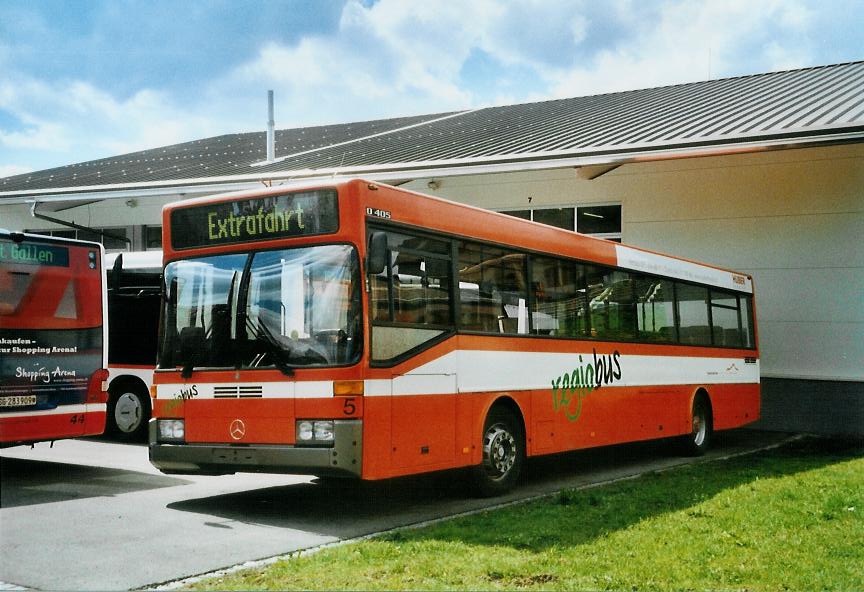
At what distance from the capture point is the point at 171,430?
9.55 m

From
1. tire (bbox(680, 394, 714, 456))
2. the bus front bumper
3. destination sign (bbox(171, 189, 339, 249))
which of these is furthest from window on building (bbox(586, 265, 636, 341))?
the bus front bumper

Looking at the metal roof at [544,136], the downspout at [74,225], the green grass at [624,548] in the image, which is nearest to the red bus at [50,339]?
the green grass at [624,548]

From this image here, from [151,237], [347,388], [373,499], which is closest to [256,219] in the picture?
[347,388]

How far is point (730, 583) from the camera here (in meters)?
6.43

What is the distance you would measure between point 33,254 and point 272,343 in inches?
169

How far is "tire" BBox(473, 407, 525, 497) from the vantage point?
10.3 m

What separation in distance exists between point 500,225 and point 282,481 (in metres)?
3.97

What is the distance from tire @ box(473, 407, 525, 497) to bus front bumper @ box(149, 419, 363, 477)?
209cm

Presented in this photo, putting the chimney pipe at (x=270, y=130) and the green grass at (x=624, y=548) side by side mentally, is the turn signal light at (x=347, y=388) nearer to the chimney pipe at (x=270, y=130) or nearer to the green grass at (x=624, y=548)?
the green grass at (x=624, y=548)

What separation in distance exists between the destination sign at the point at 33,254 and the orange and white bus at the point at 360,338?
2.50 m

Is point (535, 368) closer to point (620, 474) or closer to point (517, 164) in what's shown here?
point (620, 474)

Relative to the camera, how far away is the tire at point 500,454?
33.9 ft

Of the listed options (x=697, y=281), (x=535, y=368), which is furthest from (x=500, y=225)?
(x=697, y=281)

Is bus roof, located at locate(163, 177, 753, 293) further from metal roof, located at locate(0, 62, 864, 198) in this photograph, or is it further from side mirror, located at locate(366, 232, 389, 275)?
metal roof, located at locate(0, 62, 864, 198)
